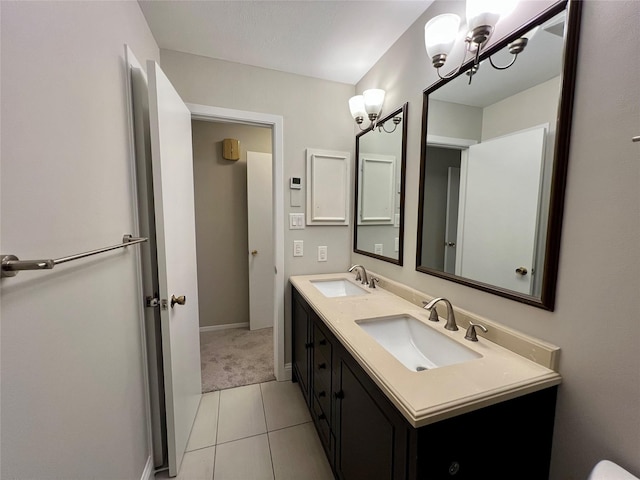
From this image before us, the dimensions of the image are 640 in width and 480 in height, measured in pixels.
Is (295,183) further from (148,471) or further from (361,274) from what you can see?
(148,471)

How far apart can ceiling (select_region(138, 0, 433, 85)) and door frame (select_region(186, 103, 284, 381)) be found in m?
0.37

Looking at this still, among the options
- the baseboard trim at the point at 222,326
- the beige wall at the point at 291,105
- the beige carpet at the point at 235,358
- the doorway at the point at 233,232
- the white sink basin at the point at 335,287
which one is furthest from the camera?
the baseboard trim at the point at 222,326

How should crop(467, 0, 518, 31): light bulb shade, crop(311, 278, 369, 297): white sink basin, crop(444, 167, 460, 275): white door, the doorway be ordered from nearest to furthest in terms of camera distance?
1. crop(467, 0, 518, 31): light bulb shade
2. crop(444, 167, 460, 275): white door
3. crop(311, 278, 369, 297): white sink basin
4. the doorway

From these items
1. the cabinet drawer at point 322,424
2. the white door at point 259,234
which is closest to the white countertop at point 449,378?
the cabinet drawer at point 322,424

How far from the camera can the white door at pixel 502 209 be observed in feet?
3.07

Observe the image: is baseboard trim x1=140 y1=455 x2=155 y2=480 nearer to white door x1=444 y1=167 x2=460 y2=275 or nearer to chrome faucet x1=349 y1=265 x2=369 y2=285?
chrome faucet x1=349 y1=265 x2=369 y2=285

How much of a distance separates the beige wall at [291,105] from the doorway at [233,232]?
0.87m

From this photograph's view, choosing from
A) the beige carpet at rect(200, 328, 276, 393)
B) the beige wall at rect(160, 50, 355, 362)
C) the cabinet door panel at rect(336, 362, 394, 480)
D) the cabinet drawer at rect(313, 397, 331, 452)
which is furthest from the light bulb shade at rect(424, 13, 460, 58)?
the beige carpet at rect(200, 328, 276, 393)

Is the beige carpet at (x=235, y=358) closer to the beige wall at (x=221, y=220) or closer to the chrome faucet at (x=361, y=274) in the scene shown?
the beige wall at (x=221, y=220)

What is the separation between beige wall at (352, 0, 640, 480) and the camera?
686 mm

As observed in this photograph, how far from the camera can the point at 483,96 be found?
3.59 feet

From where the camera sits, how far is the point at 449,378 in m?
0.80

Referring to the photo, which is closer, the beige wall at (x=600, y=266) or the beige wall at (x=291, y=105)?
the beige wall at (x=600, y=266)

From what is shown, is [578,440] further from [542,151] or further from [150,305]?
[150,305]
